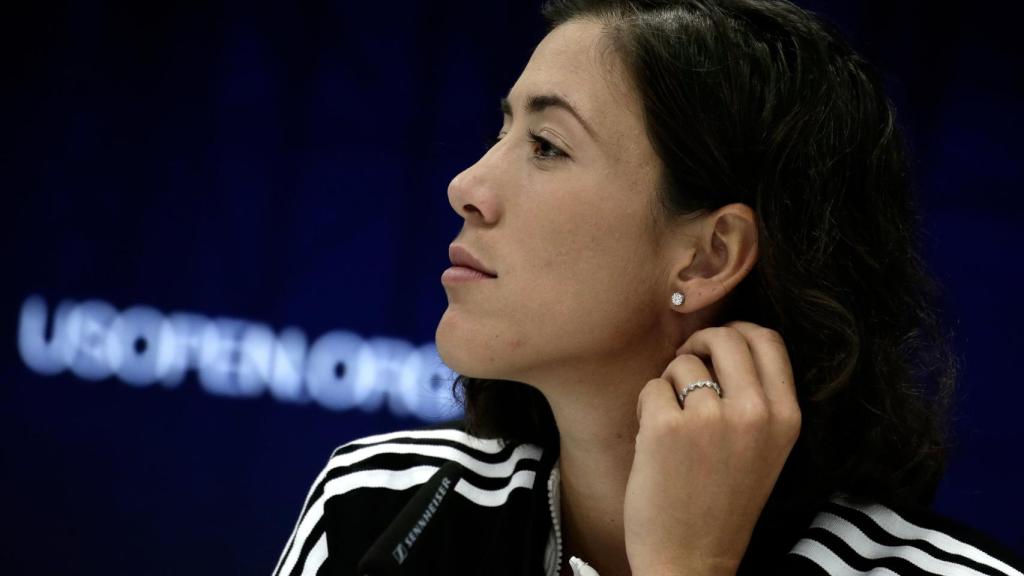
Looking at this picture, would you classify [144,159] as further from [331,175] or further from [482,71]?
[482,71]

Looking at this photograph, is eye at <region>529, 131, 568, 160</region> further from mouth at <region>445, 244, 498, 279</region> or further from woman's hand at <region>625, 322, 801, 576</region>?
woman's hand at <region>625, 322, 801, 576</region>

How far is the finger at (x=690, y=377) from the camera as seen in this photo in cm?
130

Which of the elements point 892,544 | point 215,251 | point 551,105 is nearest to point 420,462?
point 551,105

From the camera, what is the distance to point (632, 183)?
4.66 feet

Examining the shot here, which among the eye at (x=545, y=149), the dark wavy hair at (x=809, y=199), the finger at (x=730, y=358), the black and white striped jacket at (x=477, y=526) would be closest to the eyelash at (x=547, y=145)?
the eye at (x=545, y=149)

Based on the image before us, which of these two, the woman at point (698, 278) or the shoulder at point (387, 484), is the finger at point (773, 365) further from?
the shoulder at point (387, 484)

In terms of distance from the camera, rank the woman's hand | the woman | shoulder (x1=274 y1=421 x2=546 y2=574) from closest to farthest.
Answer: the woman's hand → the woman → shoulder (x1=274 y1=421 x2=546 y2=574)

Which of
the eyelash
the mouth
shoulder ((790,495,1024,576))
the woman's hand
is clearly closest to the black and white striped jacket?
shoulder ((790,495,1024,576))

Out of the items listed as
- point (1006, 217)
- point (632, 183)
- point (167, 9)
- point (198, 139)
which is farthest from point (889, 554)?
point (167, 9)

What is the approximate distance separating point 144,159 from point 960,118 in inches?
97.4

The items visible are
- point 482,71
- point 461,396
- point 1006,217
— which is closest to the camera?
point 461,396

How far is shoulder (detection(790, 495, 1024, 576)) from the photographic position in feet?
4.30

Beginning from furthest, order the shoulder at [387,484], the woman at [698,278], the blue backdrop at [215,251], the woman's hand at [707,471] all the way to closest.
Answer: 1. the blue backdrop at [215,251]
2. the shoulder at [387,484]
3. the woman at [698,278]
4. the woman's hand at [707,471]

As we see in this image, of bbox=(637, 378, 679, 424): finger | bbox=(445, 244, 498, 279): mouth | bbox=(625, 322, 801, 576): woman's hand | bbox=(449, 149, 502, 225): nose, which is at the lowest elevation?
bbox=(625, 322, 801, 576): woman's hand
